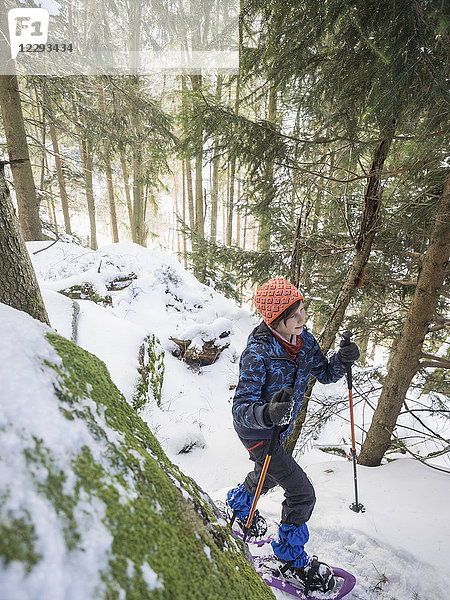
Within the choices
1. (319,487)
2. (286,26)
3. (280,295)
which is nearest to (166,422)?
(319,487)

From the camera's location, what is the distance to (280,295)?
244 cm

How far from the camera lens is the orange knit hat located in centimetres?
242

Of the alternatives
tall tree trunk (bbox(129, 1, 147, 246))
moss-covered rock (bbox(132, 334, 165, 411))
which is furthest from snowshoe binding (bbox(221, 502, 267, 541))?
tall tree trunk (bbox(129, 1, 147, 246))

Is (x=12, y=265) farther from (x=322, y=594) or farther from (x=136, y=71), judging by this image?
(x=136, y=71)

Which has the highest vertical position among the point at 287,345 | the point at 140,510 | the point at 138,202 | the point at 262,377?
the point at 140,510

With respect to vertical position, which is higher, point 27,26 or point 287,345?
point 27,26

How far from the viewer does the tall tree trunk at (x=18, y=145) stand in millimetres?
6668

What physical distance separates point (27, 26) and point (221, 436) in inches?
392

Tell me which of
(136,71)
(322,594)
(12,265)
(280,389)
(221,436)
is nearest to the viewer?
(12,265)

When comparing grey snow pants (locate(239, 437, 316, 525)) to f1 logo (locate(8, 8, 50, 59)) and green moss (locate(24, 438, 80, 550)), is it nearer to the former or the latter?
green moss (locate(24, 438, 80, 550))

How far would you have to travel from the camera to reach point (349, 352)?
2.65 m

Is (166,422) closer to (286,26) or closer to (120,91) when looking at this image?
(286,26)

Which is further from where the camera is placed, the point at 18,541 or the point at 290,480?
the point at 290,480

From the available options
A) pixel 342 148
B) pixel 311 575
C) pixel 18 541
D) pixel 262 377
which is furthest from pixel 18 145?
pixel 311 575
